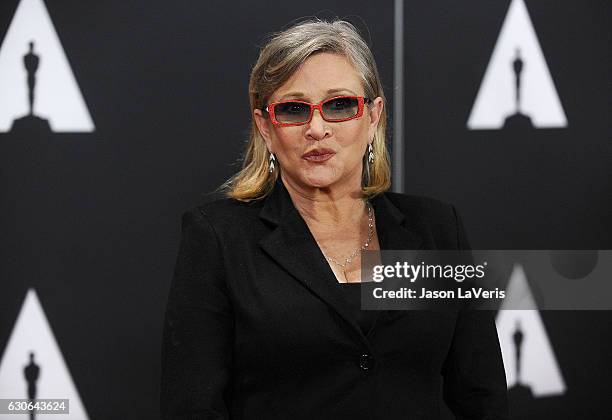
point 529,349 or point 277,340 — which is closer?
→ point 277,340

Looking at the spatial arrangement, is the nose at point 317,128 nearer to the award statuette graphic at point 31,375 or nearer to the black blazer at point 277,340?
the black blazer at point 277,340

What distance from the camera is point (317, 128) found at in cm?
191

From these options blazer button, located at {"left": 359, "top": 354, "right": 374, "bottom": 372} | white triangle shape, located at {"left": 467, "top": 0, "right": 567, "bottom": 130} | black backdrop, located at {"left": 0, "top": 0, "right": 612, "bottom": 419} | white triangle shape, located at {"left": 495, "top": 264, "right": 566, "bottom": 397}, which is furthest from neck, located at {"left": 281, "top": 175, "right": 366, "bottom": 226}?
white triangle shape, located at {"left": 495, "top": 264, "right": 566, "bottom": 397}

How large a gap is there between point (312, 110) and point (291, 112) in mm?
55

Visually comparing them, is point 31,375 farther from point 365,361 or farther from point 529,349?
point 529,349

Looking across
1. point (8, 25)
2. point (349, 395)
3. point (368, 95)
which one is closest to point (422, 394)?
point (349, 395)

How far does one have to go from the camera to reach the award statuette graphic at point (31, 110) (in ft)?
8.13

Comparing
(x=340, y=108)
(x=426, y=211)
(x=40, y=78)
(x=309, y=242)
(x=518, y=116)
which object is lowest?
(x=309, y=242)

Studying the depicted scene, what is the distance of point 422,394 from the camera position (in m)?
1.90

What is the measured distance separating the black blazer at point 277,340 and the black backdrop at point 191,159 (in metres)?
0.66

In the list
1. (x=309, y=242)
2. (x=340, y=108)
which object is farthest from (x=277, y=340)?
(x=340, y=108)

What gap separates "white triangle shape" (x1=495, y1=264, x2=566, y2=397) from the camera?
257 centimetres

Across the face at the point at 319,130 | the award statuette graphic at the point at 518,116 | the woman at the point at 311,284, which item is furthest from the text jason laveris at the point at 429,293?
the award statuette graphic at the point at 518,116

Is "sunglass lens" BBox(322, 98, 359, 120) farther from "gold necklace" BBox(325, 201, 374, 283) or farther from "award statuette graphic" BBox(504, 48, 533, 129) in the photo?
"award statuette graphic" BBox(504, 48, 533, 129)
